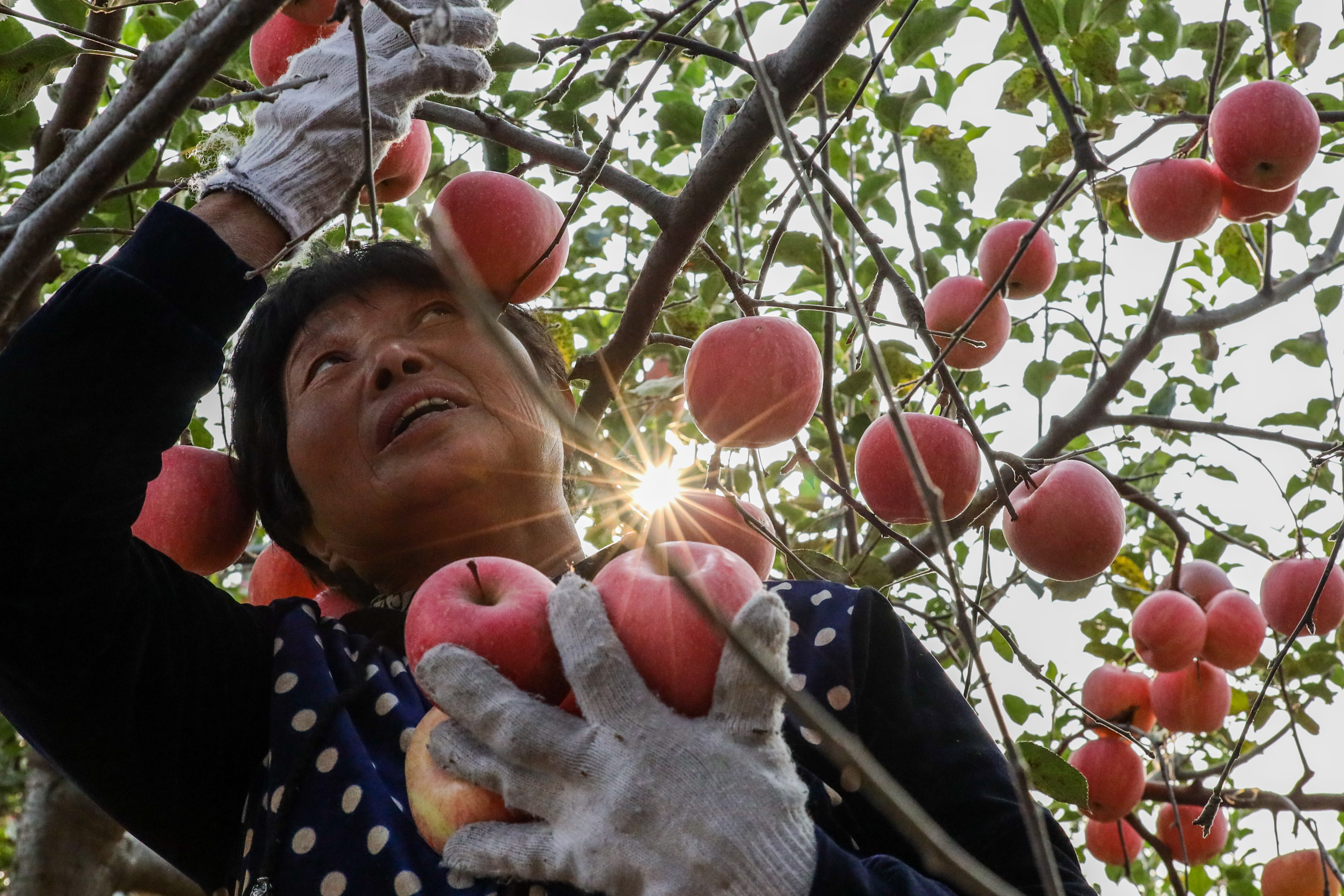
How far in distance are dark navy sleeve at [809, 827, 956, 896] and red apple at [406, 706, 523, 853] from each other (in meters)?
0.25

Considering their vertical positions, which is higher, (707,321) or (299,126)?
(707,321)

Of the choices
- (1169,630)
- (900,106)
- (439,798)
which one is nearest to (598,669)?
(439,798)

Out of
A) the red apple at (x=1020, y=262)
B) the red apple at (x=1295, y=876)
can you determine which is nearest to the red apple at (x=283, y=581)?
the red apple at (x=1020, y=262)

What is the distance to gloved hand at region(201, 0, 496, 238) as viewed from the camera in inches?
49.4

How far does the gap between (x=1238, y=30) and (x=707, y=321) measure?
1.34 metres

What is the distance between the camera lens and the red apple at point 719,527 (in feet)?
A: 5.10

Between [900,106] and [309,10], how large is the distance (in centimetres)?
103

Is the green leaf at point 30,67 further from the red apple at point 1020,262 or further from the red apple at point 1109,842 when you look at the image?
the red apple at point 1109,842

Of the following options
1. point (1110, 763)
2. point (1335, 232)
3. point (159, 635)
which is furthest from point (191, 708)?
point (1335, 232)

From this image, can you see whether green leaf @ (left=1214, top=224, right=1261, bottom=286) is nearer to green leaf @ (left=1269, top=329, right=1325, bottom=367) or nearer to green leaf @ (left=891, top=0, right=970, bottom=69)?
green leaf @ (left=1269, top=329, right=1325, bottom=367)

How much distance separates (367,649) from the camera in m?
1.25

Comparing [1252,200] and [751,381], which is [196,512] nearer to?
[751,381]

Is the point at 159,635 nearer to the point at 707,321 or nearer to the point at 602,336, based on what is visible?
the point at 707,321

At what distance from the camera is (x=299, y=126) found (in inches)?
52.0
